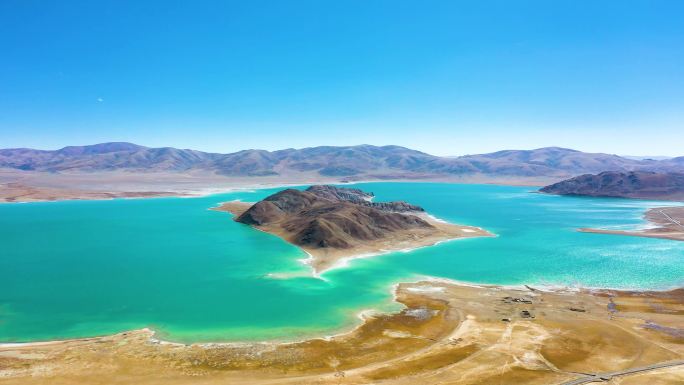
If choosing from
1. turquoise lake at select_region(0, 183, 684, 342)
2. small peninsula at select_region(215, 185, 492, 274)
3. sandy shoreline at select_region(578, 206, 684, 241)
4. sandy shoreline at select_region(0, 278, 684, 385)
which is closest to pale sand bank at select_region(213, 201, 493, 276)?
small peninsula at select_region(215, 185, 492, 274)

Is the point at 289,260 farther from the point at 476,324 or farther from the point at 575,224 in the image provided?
the point at 575,224

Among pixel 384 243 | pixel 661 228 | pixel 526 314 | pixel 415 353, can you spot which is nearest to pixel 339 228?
pixel 384 243

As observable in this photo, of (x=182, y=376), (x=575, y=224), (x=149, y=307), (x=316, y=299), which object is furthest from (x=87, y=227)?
(x=575, y=224)

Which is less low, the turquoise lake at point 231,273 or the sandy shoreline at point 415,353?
the turquoise lake at point 231,273

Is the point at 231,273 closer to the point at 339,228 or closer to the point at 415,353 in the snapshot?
the point at 339,228

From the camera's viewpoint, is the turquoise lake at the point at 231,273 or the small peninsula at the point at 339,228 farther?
the small peninsula at the point at 339,228

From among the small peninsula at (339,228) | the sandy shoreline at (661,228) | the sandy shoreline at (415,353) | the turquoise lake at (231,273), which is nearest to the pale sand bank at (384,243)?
the small peninsula at (339,228)

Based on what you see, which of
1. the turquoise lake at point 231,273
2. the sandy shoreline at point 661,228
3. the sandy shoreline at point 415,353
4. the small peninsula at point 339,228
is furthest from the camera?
the sandy shoreline at point 661,228

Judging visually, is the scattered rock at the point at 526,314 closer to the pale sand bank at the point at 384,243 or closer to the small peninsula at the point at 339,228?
the pale sand bank at the point at 384,243
